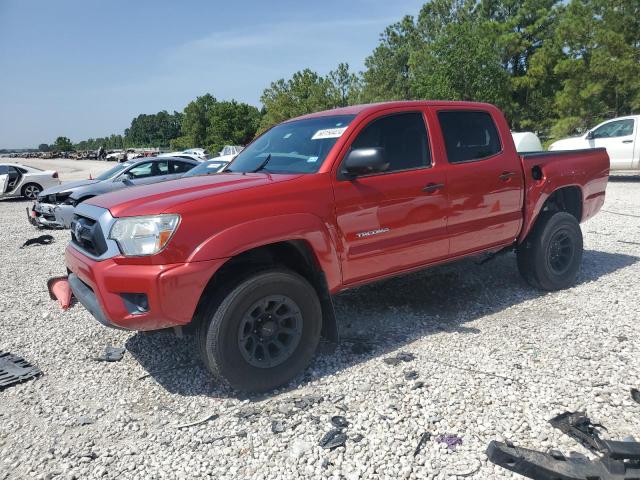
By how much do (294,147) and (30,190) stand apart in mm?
17096

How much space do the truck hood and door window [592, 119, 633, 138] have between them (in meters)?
13.2

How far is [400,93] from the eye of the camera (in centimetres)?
4038

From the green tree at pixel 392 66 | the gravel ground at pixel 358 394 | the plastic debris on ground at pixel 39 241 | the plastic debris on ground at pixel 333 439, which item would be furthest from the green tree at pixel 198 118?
the plastic debris on ground at pixel 333 439

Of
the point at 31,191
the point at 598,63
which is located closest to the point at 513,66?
the point at 598,63

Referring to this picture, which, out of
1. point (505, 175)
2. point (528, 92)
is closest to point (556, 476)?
point (505, 175)

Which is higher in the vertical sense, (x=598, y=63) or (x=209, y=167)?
(x=598, y=63)

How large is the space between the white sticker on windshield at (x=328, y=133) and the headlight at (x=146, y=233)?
4.63 ft

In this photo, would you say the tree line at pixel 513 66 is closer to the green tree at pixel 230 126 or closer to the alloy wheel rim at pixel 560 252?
the green tree at pixel 230 126

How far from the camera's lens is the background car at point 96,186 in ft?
33.7

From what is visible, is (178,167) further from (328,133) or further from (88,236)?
(88,236)

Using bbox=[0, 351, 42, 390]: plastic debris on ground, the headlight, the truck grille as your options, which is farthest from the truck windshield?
bbox=[0, 351, 42, 390]: plastic debris on ground

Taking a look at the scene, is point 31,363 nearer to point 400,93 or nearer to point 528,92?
point 528,92

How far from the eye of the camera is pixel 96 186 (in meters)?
10.7

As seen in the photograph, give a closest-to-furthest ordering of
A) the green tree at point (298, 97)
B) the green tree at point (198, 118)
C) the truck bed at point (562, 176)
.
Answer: the truck bed at point (562, 176) < the green tree at point (298, 97) < the green tree at point (198, 118)
